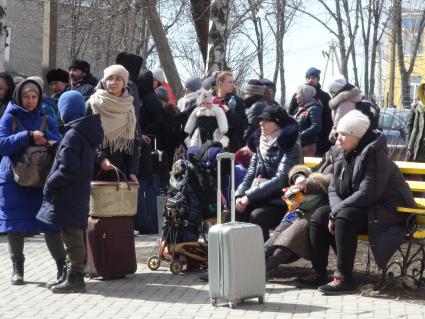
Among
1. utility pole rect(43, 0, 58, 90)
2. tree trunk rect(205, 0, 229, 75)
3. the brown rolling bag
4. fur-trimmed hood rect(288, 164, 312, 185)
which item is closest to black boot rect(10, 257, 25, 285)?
the brown rolling bag

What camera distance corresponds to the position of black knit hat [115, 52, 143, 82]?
11555 mm

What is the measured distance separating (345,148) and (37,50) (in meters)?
48.1

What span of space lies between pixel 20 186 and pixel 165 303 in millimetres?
1755

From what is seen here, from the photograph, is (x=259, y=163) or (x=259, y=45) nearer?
(x=259, y=163)

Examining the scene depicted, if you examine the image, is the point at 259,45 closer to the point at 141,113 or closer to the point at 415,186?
the point at 141,113

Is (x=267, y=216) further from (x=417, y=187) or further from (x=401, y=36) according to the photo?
(x=401, y=36)

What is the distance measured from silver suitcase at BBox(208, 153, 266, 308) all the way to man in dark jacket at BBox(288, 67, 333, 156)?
5288 mm

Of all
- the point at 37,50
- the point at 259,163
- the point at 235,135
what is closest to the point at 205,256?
the point at 259,163

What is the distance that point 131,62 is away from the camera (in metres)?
11.6

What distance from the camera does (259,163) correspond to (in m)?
9.77

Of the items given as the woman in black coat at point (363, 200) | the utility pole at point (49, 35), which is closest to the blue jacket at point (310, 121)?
the woman in black coat at point (363, 200)

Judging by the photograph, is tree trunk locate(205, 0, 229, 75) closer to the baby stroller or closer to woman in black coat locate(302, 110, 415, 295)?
the baby stroller

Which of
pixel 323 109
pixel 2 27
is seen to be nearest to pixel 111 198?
pixel 323 109

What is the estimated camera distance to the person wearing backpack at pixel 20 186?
9.12 metres
